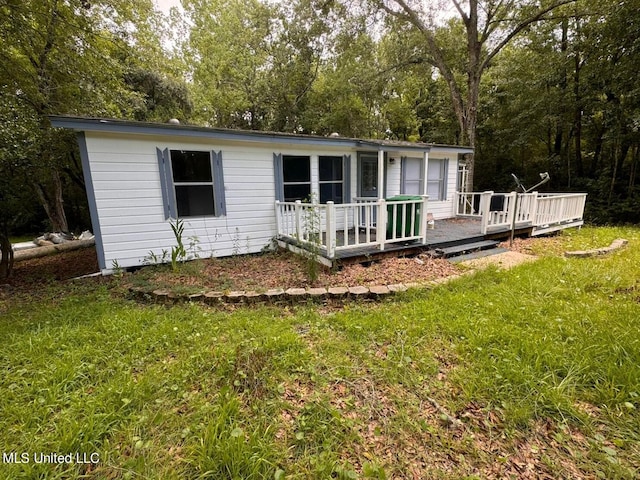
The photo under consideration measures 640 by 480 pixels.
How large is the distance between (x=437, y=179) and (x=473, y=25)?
638cm

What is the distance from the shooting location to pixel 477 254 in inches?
218

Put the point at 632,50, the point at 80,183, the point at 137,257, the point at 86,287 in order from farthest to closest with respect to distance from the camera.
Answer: the point at 80,183, the point at 632,50, the point at 137,257, the point at 86,287

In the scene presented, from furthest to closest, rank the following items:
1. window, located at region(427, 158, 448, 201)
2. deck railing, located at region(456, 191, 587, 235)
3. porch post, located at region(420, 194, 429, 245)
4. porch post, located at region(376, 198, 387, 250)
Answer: window, located at region(427, 158, 448, 201) < deck railing, located at region(456, 191, 587, 235) < porch post, located at region(420, 194, 429, 245) < porch post, located at region(376, 198, 387, 250)

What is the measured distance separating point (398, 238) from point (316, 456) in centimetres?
395

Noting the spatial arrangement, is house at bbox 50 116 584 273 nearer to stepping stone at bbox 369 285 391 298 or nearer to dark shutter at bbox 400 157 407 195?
dark shutter at bbox 400 157 407 195

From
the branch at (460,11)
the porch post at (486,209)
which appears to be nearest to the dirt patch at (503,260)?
the porch post at (486,209)

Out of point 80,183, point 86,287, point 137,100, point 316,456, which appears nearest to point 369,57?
point 137,100

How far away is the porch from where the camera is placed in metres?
4.61

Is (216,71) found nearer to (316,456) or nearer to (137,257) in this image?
(137,257)

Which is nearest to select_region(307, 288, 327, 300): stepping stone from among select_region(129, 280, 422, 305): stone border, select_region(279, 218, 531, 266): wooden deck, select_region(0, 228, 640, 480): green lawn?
select_region(129, 280, 422, 305): stone border

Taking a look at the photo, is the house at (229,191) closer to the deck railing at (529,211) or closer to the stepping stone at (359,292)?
the deck railing at (529,211)

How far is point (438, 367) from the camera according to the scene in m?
2.25

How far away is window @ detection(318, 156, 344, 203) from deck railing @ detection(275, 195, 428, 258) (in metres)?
1.37

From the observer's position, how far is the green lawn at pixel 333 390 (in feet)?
5.05
